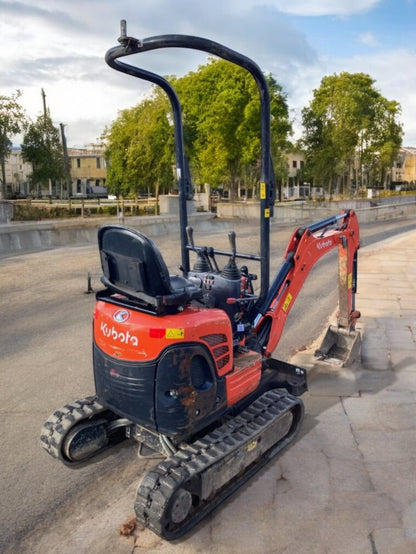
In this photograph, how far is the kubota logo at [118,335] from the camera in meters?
3.78

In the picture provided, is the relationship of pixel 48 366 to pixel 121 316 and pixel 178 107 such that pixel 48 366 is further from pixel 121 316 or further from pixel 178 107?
pixel 178 107

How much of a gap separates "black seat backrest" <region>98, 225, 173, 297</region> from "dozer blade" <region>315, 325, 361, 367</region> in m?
3.79

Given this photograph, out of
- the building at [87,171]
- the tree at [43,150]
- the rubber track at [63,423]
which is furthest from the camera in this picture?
the building at [87,171]

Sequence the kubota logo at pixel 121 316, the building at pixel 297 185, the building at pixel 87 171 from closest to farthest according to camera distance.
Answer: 1. the kubota logo at pixel 121 316
2. the building at pixel 297 185
3. the building at pixel 87 171

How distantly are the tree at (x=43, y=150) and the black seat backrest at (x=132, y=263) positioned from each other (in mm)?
41732

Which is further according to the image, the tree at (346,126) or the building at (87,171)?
the building at (87,171)

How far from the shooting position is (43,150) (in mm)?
42438

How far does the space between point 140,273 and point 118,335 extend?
0.56 metres

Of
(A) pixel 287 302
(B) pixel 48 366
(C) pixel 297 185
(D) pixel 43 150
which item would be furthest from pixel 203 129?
(C) pixel 297 185

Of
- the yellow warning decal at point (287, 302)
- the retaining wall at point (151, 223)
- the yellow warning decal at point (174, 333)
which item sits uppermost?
the yellow warning decal at point (174, 333)

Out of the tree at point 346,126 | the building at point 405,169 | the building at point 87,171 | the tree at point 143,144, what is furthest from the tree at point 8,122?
the building at point 405,169

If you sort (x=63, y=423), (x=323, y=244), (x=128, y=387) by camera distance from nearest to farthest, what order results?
(x=128, y=387) < (x=63, y=423) < (x=323, y=244)

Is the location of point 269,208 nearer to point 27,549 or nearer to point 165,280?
point 165,280

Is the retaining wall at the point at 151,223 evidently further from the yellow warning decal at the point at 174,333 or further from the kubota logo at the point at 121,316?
the yellow warning decal at the point at 174,333
